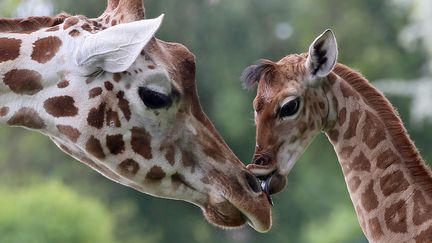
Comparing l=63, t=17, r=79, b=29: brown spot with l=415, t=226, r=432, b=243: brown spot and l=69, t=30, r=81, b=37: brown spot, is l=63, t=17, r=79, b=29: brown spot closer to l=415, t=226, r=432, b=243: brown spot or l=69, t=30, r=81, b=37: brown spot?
l=69, t=30, r=81, b=37: brown spot

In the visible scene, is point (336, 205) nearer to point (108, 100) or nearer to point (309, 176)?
point (309, 176)

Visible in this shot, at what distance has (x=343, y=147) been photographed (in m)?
10.0

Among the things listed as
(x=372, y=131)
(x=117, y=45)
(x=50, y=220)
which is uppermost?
(x=117, y=45)

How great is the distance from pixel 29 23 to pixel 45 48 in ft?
0.71

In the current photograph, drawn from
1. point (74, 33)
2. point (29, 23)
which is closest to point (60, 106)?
point (74, 33)

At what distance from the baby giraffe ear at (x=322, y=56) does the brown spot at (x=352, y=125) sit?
→ 0.34 meters

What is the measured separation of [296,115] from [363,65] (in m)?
37.6

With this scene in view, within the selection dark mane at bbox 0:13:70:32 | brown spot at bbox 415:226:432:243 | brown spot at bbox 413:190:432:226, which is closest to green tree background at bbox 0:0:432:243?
brown spot at bbox 413:190:432:226

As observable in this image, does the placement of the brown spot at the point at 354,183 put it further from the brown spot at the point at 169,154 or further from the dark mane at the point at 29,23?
the dark mane at the point at 29,23

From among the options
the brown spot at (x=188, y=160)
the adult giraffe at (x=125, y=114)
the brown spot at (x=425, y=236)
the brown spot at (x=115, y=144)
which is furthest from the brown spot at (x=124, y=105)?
the brown spot at (x=425, y=236)

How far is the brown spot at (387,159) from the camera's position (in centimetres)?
971

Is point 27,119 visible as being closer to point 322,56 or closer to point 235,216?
point 235,216

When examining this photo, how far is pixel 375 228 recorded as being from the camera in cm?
954

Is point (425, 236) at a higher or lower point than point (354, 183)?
higher
